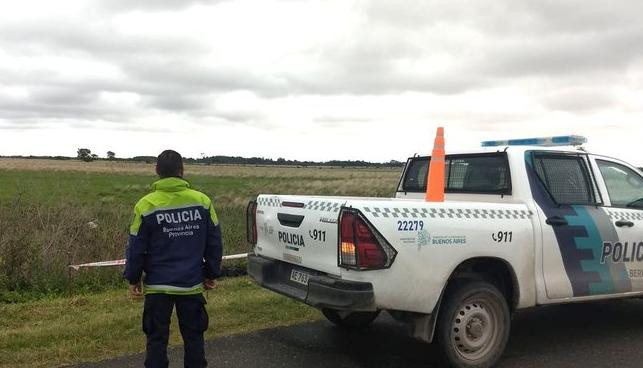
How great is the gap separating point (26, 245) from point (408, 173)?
17.7 feet

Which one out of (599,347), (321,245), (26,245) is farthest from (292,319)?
(26,245)

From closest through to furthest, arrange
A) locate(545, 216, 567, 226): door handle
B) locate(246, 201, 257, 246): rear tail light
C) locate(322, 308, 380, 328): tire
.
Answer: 1. locate(545, 216, 567, 226): door handle
2. locate(246, 201, 257, 246): rear tail light
3. locate(322, 308, 380, 328): tire

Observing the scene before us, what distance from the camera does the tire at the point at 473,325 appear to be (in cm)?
468

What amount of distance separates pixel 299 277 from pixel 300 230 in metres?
0.41

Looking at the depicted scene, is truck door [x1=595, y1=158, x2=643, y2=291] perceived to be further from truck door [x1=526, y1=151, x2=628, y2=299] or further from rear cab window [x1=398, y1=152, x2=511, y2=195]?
rear cab window [x1=398, y1=152, x2=511, y2=195]

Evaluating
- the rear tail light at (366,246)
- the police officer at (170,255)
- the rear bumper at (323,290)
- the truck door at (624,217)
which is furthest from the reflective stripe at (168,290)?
the truck door at (624,217)

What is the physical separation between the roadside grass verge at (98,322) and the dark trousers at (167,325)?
4.06ft

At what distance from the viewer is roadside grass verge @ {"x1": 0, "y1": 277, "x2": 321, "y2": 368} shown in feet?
17.1

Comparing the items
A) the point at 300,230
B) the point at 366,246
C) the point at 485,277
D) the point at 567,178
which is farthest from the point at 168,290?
the point at 567,178

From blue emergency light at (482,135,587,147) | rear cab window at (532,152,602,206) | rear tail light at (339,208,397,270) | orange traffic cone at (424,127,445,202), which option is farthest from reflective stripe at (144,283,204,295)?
blue emergency light at (482,135,587,147)

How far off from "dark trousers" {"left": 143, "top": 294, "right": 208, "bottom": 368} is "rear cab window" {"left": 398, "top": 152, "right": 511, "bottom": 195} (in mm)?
3043

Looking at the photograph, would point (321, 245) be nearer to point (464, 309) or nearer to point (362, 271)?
point (362, 271)

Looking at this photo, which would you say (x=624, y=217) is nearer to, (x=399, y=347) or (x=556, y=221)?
(x=556, y=221)

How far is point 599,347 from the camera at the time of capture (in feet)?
18.1
